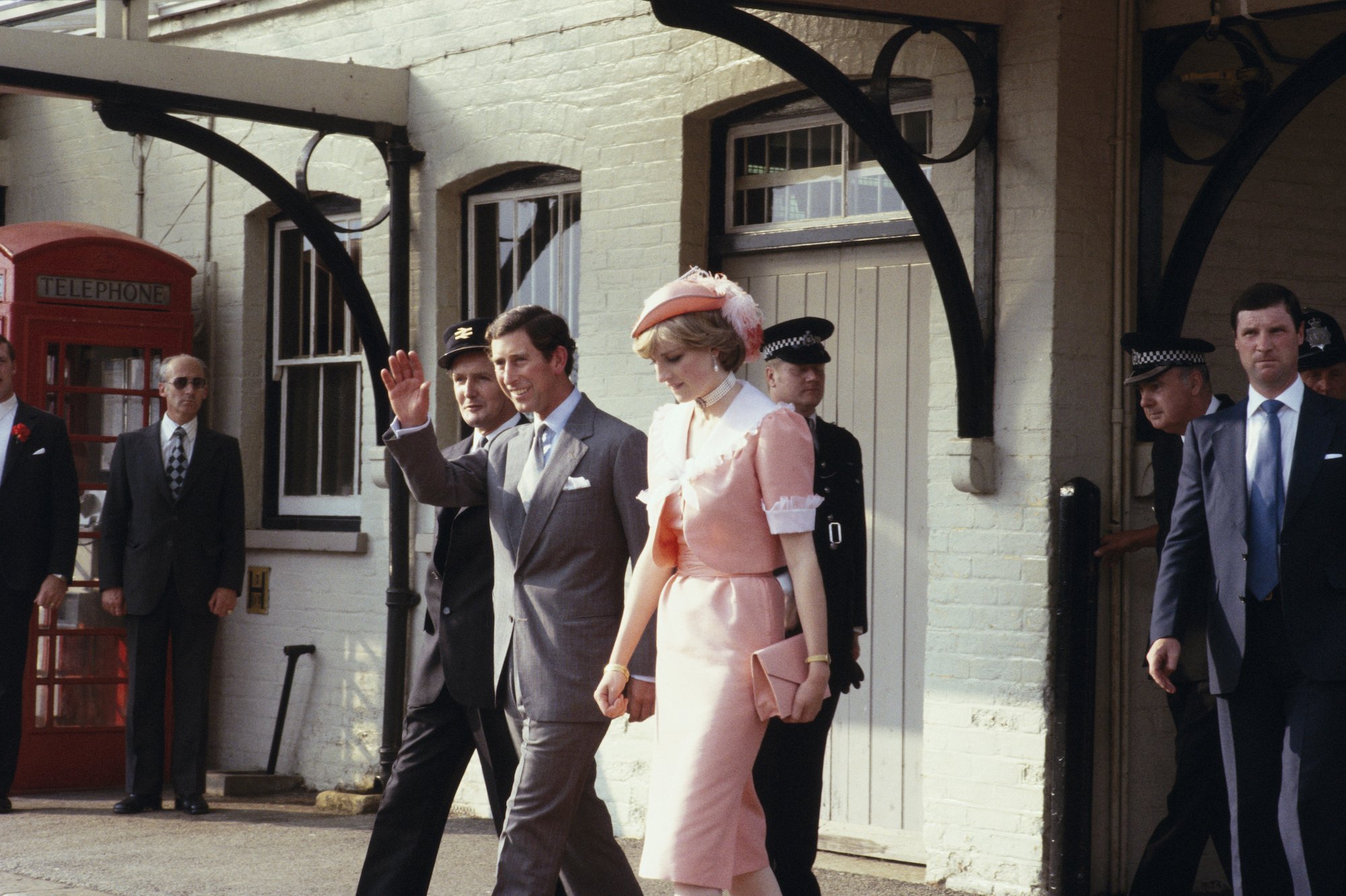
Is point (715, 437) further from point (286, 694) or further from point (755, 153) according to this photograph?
point (286, 694)

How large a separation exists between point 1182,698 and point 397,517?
4335mm

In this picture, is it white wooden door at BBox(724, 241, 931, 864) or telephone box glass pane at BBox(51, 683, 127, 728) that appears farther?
telephone box glass pane at BBox(51, 683, 127, 728)

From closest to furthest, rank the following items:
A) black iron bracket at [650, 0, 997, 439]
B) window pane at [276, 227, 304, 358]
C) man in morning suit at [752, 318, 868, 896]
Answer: man in morning suit at [752, 318, 868, 896] < black iron bracket at [650, 0, 997, 439] < window pane at [276, 227, 304, 358]

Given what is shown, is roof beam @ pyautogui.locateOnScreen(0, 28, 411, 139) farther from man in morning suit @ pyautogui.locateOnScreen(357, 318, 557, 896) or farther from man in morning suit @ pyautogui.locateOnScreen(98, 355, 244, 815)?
man in morning suit @ pyautogui.locateOnScreen(357, 318, 557, 896)

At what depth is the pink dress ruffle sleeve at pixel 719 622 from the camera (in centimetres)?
451

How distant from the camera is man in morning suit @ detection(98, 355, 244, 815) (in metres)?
9.05

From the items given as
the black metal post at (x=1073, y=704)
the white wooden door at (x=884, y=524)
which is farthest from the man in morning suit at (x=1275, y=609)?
the white wooden door at (x=884, y=524)

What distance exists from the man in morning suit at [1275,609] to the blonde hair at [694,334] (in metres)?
1.60

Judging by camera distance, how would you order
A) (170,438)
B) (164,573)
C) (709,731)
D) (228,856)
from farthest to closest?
(170,438)
(164,573)
(228,856)
(709,731)

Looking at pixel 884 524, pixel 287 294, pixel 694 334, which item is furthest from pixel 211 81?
pixel 694 334

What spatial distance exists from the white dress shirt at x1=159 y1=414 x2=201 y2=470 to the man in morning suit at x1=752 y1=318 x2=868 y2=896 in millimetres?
4391

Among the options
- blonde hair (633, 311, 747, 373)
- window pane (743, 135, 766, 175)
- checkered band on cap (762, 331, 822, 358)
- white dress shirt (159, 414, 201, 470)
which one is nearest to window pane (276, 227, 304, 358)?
white dress shirt (159, 414, 201, 470)

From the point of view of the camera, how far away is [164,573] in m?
9.11

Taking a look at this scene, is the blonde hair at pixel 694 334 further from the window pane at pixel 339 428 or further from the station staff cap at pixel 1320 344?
the window pane at pixel 339 428
